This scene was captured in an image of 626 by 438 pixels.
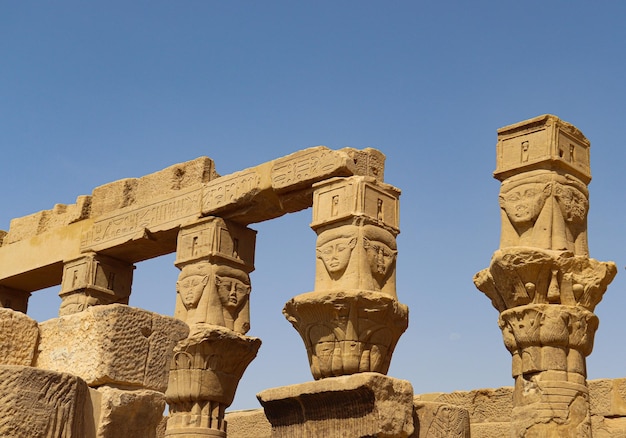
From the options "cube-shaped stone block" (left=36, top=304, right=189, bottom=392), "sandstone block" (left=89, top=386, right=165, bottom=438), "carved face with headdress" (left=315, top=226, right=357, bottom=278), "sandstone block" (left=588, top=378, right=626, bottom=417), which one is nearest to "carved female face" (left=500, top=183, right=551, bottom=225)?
"carved face with headdress" (left=315, top=226, right=357, bottom=278)

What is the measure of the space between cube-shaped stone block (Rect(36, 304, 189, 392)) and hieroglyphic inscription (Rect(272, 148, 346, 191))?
595cm

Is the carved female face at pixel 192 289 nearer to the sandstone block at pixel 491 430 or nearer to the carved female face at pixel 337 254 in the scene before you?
the carved female face at pixel 337 254

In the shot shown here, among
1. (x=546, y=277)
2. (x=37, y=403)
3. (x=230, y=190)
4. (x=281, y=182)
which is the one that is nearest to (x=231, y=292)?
(x=230, y=190)

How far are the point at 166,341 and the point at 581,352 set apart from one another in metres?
5.55

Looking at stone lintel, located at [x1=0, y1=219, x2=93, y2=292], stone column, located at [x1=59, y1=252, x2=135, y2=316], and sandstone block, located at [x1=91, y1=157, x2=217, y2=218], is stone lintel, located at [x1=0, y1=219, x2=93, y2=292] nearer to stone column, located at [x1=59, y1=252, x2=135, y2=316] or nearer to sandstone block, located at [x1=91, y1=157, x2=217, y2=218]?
stone column, located at [x1=59, y1=252, x2=135, y2=316]

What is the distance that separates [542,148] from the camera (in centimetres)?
1066

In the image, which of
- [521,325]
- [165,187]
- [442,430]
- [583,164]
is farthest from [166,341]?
[165,187]

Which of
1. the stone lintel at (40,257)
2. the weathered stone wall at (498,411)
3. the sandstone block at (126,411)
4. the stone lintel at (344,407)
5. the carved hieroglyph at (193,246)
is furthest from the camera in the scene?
the stone lintel at (40,257)

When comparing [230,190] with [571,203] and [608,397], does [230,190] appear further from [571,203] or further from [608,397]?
[608,397]

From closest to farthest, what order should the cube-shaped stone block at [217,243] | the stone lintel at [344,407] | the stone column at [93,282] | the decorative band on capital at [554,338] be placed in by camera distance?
1. the stone lintel at [344,407]
2. the decorative band on capital at [554,338]
3. the cube-shaped stone block at [217,243]
4. the stone column at [93,282]

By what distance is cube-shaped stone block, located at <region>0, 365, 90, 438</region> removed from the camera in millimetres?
4543

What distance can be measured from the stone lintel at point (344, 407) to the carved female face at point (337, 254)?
205 centimetres

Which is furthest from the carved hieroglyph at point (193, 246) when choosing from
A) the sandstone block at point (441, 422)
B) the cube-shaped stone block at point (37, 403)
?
the cube-shaped stone block at point (37, 403)

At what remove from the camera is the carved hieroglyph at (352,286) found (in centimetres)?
1045
